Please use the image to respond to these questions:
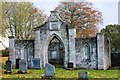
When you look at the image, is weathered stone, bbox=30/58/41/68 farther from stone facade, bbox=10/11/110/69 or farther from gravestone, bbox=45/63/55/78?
gravestone, bbox=45/63/55/78

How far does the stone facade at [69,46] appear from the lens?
31.4m

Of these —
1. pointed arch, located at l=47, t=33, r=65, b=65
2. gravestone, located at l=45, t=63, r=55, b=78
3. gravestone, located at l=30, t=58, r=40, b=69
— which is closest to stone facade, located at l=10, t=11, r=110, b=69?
gravestone, located at l=30, t=58, r=40, b=69

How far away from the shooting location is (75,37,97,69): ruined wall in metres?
31.6

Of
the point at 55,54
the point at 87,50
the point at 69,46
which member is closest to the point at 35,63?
the point at 69,46

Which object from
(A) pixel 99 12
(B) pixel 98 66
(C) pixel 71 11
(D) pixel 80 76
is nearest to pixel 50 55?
(B) pixel 98 66

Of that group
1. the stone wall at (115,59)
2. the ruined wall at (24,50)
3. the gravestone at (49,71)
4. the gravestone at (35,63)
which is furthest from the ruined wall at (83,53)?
the gravestone at (49,71)

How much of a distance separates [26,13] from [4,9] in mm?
2909

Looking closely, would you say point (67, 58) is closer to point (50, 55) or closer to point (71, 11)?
point (50, 55)

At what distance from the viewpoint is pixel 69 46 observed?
32062 millimetres

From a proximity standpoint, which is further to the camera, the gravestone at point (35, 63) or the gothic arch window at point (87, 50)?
the gothic arch window at point (87, 50)

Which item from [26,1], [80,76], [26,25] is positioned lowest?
[80,76]

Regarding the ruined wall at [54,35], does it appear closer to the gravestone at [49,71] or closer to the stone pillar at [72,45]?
the stone pillar at [72,45]

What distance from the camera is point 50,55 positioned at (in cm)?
3662

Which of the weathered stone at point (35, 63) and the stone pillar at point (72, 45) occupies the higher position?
the stone pillar at point (72, 45)
